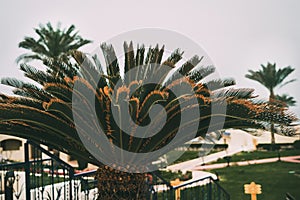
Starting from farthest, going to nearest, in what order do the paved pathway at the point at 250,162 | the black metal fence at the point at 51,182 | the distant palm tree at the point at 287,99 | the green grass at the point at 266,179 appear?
1. the paved pathway at the point at 250,162
2. the distant palm tree at the point at 287,99
3. the green grass at the point at 266,179
4. the black metal fence at the point at 51,182

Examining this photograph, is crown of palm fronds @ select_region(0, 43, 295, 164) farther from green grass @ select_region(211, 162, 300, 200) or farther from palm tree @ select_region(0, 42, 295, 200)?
green grass @ select_region(211, 162, 300, 200)

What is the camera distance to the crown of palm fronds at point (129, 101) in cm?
440

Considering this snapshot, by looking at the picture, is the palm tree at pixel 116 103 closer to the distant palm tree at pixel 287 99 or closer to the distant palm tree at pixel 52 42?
the distant palm tree at pixel 52 42

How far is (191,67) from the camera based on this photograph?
4746 mm

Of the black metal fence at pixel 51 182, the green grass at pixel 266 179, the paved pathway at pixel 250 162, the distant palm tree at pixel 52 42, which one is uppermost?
the distant palm tree at pixel 52 42

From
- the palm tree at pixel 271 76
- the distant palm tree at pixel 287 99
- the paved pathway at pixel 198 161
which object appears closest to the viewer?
the distant palm tree at pixel 287 99

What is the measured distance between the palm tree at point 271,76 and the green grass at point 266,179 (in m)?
1.23

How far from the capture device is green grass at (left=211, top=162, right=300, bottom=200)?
54.0ft

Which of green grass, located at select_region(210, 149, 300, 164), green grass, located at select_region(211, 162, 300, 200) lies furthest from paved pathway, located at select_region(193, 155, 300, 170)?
green grass, located at select_region(211, 162, 300, 200)

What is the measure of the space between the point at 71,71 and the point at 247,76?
15218 millimetres

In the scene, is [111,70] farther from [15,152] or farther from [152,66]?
[15,152]

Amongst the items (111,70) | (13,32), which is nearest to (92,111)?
(111,70)

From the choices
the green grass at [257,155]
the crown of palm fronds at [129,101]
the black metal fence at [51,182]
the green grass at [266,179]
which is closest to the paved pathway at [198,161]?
the green grass at [257,155]

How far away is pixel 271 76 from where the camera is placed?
62.6 feet
